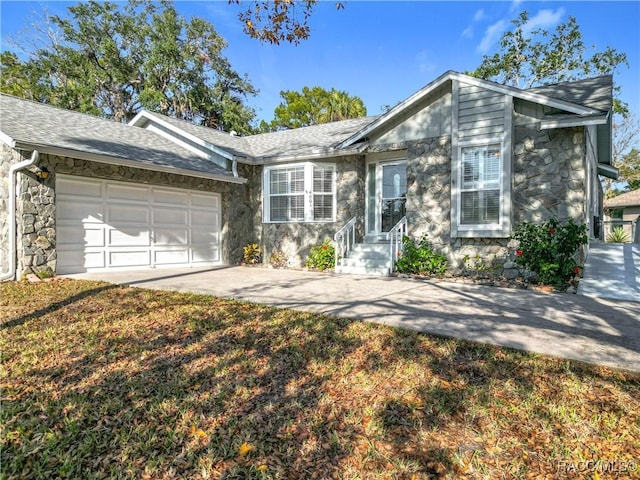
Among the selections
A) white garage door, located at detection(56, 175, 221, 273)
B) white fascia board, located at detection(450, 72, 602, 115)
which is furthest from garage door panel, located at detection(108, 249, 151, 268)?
white fascia board, located at detection(450, 72, 602, 115)

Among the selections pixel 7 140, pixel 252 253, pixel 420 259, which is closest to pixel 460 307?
pixel 420 259

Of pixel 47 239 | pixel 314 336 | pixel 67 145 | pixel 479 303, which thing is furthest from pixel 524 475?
pixel 67 145

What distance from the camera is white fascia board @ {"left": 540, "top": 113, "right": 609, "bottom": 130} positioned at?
6.67 meters

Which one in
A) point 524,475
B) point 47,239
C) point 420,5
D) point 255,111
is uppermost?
point 255,111

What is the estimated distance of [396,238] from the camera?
8.79 m

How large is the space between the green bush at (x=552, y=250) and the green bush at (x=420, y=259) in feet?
5.26

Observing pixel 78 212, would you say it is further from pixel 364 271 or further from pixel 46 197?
pixel 364 271

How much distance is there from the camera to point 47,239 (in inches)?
295

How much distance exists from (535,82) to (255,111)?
17.6 metres

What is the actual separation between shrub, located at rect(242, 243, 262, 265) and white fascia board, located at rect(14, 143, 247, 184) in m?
1.99

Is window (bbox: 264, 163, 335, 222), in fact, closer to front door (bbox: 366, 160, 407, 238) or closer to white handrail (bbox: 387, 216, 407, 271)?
front door (bbox: 366, 160, 407, 238)

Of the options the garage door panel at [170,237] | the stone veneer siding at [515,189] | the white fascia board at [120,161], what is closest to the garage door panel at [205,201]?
the white fascia board at [120,161]

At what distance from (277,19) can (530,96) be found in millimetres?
5157

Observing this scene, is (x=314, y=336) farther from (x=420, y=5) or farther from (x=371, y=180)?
(x=420, y=5)
